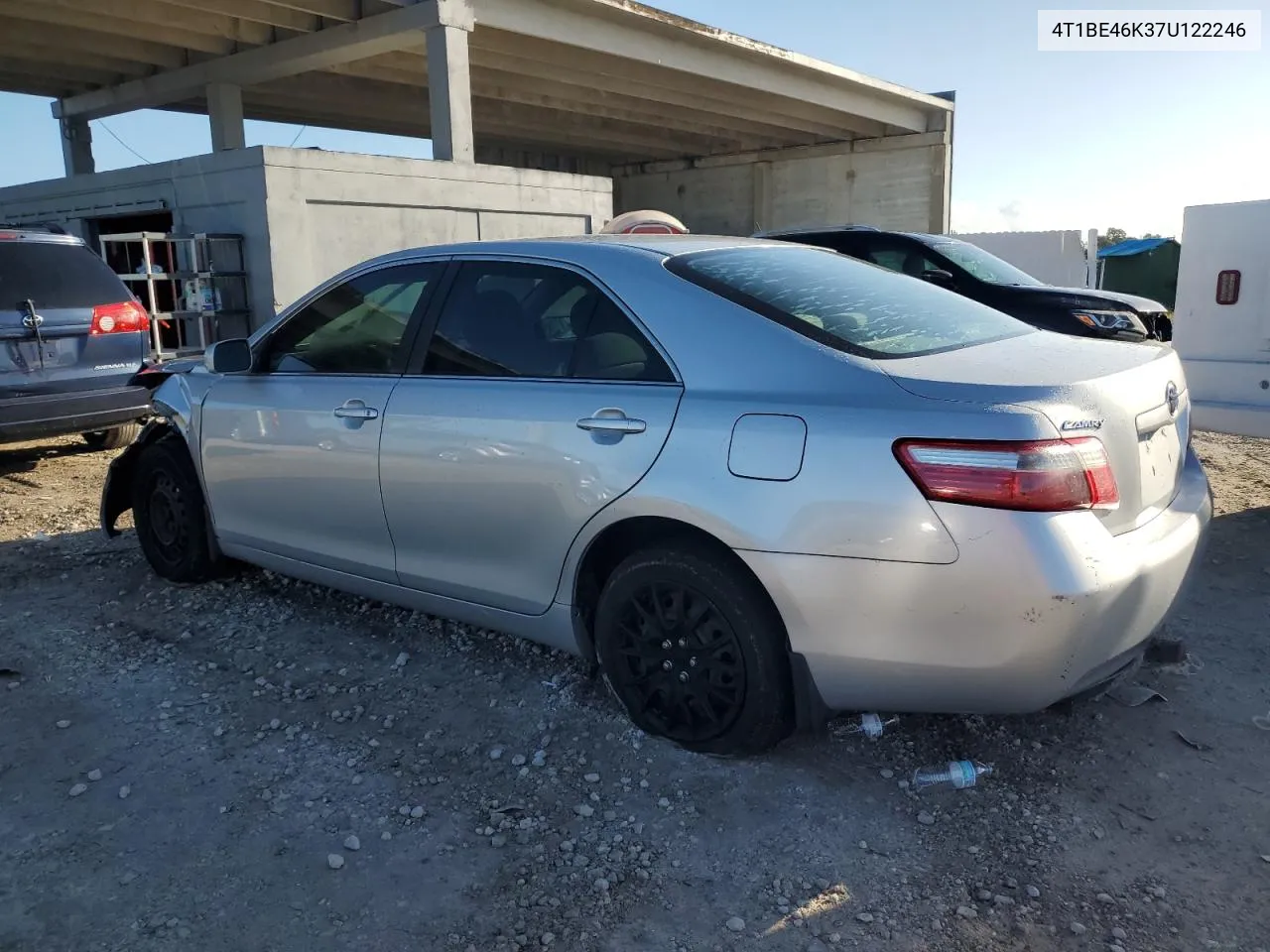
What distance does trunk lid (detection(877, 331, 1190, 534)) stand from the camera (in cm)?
255

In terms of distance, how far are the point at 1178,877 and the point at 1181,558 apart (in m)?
0.87

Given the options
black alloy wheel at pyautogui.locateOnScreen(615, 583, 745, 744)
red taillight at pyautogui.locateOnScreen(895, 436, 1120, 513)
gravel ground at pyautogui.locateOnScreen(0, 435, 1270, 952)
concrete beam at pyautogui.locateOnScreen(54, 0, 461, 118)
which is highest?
concrete beam at pyautogui.locateOnScreen(54, 0, 461, 118)

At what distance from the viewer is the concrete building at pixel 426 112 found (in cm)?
1071

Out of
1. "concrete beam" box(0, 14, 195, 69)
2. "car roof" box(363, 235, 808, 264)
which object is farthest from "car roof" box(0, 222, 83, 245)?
"concrete beam" box(0, 14, 195, 69)

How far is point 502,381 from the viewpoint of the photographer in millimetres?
3393

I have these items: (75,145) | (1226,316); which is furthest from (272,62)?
(1226,316)

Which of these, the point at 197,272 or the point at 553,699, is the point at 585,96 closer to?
the point at 197,272

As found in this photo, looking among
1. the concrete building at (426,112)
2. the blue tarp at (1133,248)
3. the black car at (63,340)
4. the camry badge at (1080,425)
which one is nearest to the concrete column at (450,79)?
the concrete building at (426,112)

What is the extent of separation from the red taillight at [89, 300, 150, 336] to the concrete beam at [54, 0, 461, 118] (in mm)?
6739

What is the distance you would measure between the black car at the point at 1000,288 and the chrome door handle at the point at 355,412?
4.99 meters

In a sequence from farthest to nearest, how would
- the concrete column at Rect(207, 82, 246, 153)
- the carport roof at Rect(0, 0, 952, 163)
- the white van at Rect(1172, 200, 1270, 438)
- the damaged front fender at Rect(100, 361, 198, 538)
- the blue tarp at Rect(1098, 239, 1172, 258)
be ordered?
the blue tarp at Rect(1098, 239, 1172, 258), the concrete column at Rect(207, 82, 246, 153), the carport roof at Rect(0, 0, 952, 163), the white van at Rect(1172, 200, 1270, 438), the damaged front fender at Rect(100, 361, 198, 538)

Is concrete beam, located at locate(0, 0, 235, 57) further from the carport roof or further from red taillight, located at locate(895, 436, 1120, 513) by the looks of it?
red taillight, located at locate(895, 436, 1120, 513)

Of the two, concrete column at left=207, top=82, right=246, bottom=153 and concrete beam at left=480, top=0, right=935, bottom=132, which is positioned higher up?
concrete beam at left=480, top=0, right=935, bottom=132

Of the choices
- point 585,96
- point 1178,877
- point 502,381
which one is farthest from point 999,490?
point 585,96
